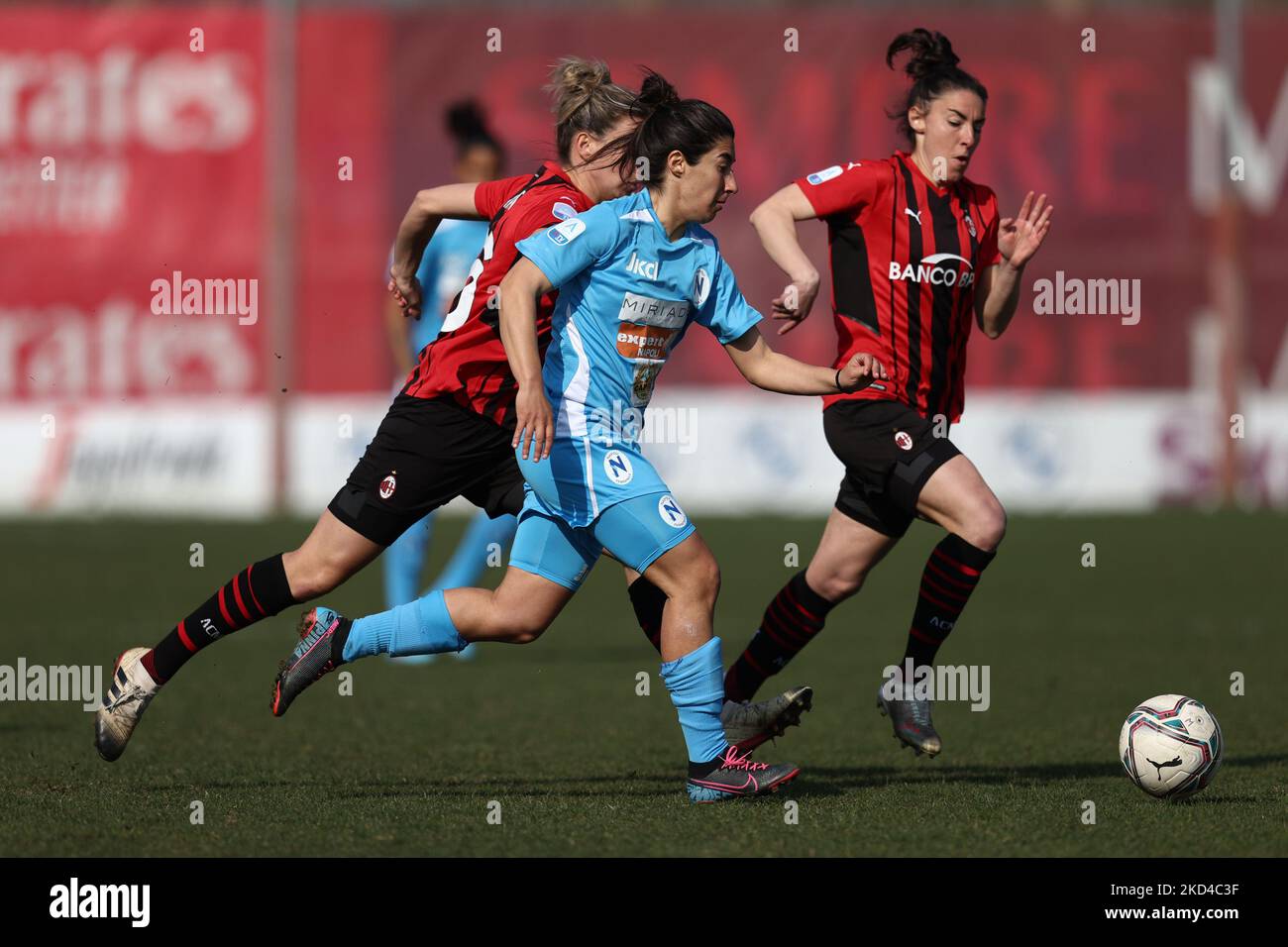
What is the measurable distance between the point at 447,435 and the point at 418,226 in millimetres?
701

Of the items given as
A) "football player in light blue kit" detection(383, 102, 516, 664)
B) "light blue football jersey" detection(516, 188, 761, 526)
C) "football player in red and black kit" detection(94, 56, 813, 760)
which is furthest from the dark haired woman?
"football player in light blue kit" detection(383, 102, 516, 664)

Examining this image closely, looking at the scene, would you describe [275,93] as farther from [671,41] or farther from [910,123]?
[910,123]

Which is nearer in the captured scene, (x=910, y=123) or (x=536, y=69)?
(x=910, y=123)

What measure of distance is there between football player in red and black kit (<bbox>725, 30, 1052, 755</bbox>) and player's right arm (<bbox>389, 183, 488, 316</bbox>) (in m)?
0.99

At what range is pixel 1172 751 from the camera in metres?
5.21

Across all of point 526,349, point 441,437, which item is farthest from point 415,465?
point 526,349

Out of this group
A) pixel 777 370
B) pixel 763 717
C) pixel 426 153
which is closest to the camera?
pixel 777 370

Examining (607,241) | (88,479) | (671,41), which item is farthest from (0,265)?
(607,241)

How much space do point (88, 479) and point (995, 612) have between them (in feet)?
32.0

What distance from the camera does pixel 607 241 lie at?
516 cm

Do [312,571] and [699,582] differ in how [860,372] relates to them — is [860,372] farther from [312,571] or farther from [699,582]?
[312,571]

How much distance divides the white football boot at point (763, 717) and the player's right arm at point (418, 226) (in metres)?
1.64

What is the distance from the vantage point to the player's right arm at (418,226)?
5.71 metres

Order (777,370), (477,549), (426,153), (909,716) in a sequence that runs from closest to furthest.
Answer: (777,370) < (909,716) < (477,549) < (426,153)
